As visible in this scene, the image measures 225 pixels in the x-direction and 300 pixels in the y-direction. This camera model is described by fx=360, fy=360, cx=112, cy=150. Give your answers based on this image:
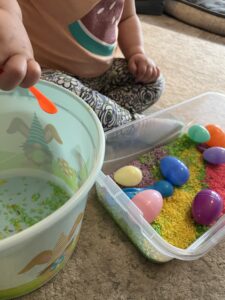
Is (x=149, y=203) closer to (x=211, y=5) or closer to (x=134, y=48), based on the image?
(x=134, y=48)

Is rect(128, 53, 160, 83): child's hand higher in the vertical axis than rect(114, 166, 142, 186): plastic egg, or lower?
higher

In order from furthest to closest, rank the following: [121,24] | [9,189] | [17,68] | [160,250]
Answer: [121,24] → [9,189] → [160,250] → [17,68]

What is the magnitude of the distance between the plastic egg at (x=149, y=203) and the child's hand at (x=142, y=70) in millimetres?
323

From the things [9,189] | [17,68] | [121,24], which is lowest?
[9,189]

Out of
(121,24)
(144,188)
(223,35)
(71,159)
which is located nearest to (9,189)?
(71,159)

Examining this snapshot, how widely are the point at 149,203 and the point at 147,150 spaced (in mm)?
191

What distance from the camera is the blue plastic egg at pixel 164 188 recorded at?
25.3 inches

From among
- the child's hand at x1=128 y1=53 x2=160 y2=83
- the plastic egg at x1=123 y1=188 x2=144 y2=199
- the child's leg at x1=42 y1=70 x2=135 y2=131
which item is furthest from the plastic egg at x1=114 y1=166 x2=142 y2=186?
the child's hand at x1=128 y1=53 x2=160 y2=83

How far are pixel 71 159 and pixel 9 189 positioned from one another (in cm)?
14

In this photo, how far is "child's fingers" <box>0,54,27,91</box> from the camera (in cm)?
38

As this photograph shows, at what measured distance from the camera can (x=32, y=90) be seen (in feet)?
1.76

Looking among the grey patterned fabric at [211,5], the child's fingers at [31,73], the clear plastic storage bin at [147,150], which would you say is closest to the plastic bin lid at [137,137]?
the clear plastic storage bin at [147,150]

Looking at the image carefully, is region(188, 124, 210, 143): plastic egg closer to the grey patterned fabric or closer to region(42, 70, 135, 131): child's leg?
region(42, 70, 135, 131): child's leg

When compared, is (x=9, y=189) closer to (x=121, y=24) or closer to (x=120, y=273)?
(x=120, y=273)
